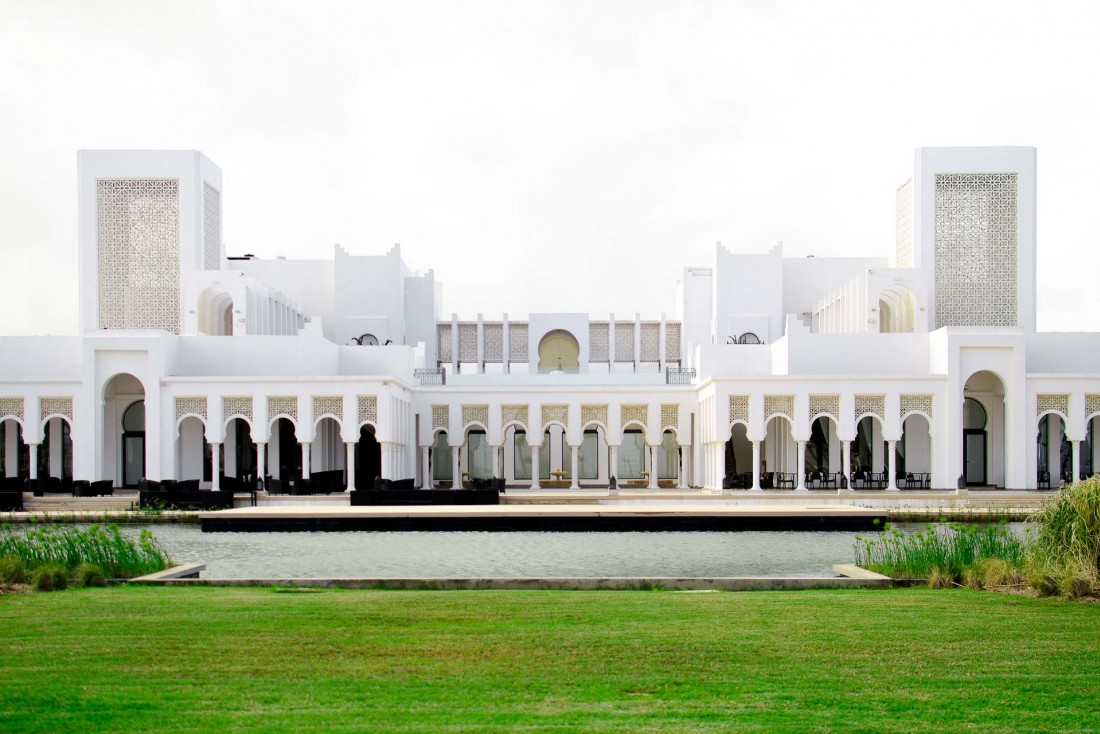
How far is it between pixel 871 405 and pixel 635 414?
254 inches

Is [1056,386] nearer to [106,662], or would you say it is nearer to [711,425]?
[711,425]

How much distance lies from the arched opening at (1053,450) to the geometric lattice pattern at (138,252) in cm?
2515

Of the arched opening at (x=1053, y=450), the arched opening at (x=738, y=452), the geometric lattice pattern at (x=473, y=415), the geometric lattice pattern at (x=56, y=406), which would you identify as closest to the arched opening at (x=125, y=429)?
the geometric lattice pattern at (x=56, y=406)

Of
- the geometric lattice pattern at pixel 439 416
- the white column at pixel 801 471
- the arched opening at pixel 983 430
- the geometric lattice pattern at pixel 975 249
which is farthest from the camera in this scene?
the geometric lattice pattern at pixel 975 249

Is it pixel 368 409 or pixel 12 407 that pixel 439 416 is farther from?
pixel 12 407

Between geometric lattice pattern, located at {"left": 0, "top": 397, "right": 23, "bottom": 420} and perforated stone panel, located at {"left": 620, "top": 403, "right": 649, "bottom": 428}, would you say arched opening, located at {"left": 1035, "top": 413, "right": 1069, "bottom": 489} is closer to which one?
perforated stone panel, located at {"left": 620, "top": 403, "right": 649, "bottom": 428}

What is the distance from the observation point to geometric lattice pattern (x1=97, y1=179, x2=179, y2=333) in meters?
34.1

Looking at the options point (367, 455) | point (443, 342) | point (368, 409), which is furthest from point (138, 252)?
point (368, 409)

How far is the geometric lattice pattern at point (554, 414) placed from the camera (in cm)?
2967

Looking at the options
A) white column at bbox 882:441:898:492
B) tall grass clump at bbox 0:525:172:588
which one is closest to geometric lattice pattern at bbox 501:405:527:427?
white column at bbox 882:441:898:492

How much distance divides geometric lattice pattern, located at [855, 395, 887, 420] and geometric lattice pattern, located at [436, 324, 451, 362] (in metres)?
17.7

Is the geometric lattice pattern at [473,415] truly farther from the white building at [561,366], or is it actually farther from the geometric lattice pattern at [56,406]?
the geometric lattice pattern at [56,406]

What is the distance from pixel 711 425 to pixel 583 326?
1217cm

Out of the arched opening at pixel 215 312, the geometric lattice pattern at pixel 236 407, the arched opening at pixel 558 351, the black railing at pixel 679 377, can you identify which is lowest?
the geometric lattice pattern at pixel 236 407
